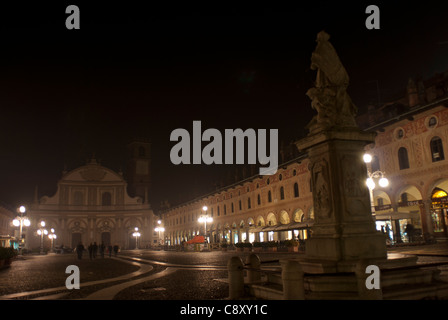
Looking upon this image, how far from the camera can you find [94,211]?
7538cm

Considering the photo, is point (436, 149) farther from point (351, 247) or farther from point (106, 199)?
point (106, 199)

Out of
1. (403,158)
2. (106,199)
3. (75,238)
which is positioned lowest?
(75,238)

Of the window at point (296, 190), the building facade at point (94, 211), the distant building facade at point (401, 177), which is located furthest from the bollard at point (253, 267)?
the building facade at point (94, 211)

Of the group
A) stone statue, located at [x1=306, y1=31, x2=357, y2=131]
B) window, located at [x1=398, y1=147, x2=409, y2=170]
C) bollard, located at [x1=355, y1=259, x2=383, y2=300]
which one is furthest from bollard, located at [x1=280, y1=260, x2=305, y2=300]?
window, located at [x1=398, y1=147, x2=409, y2=170]

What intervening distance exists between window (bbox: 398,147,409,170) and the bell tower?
62175mm

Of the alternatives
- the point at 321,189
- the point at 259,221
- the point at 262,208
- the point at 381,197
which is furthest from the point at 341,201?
the point at 259,221

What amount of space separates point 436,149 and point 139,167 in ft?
225

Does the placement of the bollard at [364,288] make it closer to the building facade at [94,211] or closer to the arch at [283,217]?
the arch at [283,217]

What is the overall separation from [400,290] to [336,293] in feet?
3.59

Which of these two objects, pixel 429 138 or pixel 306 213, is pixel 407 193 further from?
pixel 306 213

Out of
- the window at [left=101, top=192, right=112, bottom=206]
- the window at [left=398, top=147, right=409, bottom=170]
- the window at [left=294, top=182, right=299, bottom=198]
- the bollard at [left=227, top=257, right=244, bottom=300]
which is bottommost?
the bollard at [left=227, top=257, right=244, bottom=300]

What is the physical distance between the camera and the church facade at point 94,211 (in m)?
72.2

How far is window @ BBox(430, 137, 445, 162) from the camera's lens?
2588 centimetres

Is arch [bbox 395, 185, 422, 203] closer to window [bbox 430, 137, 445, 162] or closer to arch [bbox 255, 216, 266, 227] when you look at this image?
window [bbox 430, 137, 445, 162]
